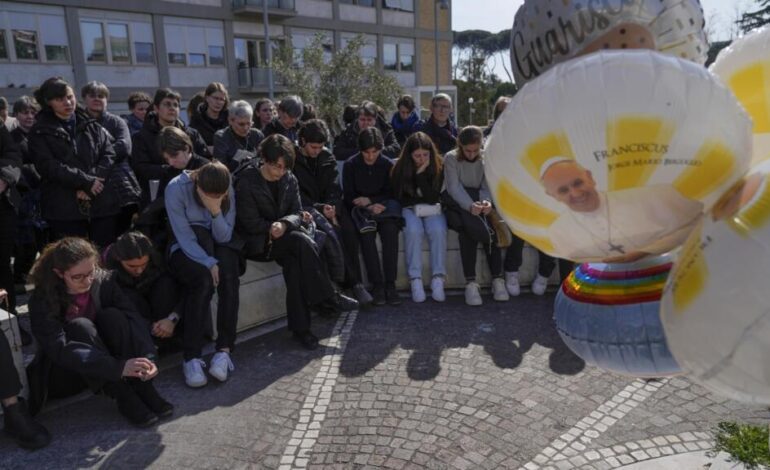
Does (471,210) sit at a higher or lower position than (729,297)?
lower

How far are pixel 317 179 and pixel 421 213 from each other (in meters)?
1.06

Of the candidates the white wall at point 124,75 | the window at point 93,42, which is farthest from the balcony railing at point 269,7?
the window at point 93,42

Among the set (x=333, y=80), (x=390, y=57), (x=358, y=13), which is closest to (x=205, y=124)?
(x=333, y=80)

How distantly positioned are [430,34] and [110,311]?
3430 cm

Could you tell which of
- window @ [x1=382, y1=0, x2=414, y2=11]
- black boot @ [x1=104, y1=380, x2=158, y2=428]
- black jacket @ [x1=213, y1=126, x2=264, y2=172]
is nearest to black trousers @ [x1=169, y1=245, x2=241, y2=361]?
black boot @ [x1=104, y1=380, x2=158, y2=428]

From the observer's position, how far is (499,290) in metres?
5.73

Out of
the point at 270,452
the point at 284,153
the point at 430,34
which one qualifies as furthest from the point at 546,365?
the point at 430,34

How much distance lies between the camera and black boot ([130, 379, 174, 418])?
3.79m

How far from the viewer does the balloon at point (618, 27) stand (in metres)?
1.90

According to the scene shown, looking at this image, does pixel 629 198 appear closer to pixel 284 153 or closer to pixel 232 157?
Result: pixel 284 153

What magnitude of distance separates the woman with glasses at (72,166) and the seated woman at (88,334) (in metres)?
1.21

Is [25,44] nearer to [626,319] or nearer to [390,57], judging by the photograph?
[390,57]

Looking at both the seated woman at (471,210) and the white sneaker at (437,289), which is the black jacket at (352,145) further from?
the white sneaker at (437,289)

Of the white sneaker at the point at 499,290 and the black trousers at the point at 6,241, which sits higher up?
the black trousers at the point at 6,241
